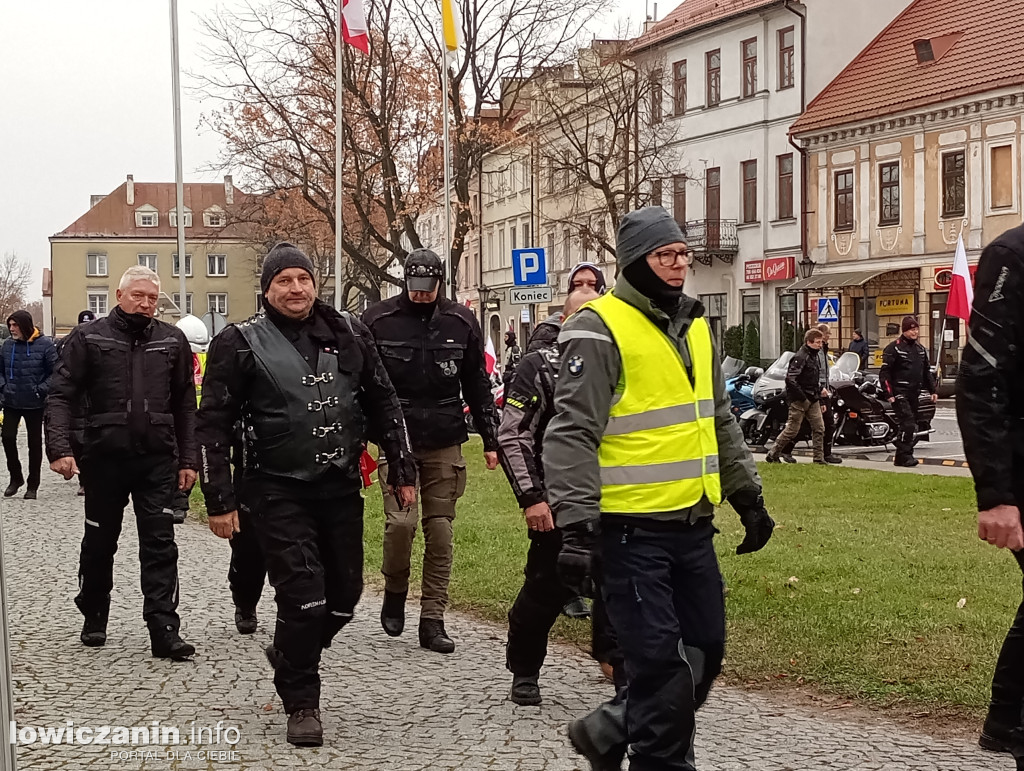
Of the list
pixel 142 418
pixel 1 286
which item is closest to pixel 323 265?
pixel 1 286

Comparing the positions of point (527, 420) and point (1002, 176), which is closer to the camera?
point (527, 420)

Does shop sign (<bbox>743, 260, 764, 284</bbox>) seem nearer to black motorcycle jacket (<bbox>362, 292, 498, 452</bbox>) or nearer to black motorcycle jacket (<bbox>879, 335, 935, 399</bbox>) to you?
black motorcycle jacket (<bbox>879, 335, 935, 399</bbox>)

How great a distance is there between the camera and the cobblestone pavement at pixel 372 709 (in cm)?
545

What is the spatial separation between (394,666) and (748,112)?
41.3 metres

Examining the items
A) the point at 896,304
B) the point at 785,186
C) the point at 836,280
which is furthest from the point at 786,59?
the point at 896,304

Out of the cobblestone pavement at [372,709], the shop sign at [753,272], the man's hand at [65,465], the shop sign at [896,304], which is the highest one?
the shop sign at [753,272]

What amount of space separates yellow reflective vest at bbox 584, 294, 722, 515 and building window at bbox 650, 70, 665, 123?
1542 inches

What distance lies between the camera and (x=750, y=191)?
4619 centimetres

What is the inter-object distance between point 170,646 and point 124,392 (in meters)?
1.46

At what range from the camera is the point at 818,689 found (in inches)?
259

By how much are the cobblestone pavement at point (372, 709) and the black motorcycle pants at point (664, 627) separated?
96cm

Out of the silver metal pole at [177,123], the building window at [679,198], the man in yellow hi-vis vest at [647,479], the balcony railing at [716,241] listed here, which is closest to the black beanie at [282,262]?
the man in yellow hi-vis vest at [647,479]

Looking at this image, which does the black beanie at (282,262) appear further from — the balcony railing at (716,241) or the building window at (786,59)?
the balcony railing at (716,241)

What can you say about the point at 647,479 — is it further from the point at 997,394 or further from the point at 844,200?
the point at 844,200
